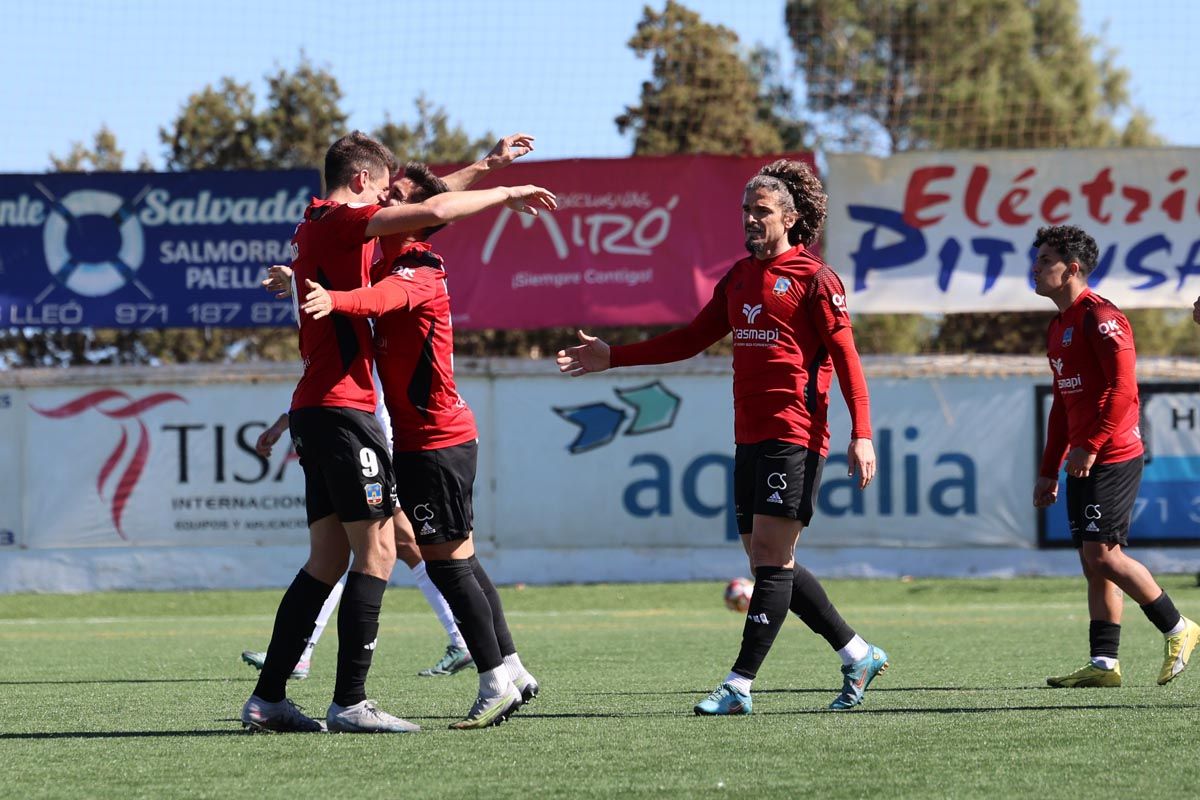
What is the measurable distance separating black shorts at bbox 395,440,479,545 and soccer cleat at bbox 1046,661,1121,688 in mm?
2905

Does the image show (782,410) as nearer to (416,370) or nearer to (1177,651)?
(416,370)

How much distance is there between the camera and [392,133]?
112ft

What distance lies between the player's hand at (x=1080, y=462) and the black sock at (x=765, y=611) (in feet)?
5.61

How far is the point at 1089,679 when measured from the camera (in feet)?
23.4

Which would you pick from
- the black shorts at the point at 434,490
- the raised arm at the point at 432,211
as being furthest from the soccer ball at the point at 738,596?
the raised arm at the point at 432,211

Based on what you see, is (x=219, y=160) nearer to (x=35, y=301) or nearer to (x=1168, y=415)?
(x=35, y=301)

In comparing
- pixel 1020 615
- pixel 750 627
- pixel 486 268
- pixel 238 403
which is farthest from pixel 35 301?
pixel 750 627

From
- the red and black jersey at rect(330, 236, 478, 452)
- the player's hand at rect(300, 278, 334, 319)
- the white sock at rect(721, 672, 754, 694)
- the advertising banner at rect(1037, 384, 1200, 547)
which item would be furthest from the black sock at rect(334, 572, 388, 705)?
the advertising banner at rect(1037, 384, 1200, 547)

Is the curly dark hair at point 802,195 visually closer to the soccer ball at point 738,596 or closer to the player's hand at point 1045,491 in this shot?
the player's hand at point 1045,491

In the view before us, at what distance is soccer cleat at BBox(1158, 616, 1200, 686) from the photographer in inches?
275

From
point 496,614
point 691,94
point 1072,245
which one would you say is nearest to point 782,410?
point 496,614

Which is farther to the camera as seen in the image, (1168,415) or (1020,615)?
(1168,415)

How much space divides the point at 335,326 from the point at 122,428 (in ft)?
39.4

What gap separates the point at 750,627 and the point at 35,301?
13.4 m
